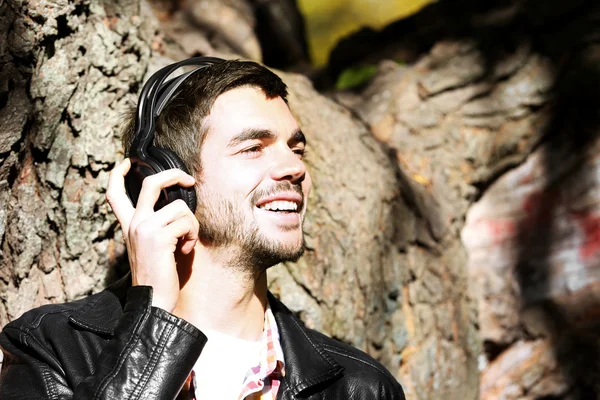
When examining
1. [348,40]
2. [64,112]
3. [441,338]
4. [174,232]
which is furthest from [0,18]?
[348,40]

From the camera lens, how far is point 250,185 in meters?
3.06

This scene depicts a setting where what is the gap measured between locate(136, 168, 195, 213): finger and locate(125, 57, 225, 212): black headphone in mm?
57

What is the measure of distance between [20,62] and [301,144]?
127 cm

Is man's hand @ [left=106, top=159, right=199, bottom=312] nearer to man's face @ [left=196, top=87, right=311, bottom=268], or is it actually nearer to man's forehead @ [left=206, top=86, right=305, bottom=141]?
man's face @ [left=196, top=87, right=311, bottom=268]

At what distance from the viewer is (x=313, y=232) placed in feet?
13.8

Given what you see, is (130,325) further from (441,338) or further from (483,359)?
(483,359)

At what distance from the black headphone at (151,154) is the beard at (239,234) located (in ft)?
0.46

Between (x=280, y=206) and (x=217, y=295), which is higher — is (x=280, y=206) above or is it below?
above

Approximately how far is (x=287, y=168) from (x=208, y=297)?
61cm

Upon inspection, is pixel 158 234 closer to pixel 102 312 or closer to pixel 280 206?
pixel 102 312

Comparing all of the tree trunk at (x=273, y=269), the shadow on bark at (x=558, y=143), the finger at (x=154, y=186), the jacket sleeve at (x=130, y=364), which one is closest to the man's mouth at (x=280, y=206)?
the finger at (x=154, y=186)

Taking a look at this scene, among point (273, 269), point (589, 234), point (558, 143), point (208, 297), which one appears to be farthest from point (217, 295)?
point (558, 143)

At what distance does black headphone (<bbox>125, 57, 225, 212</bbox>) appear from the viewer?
9.59ft

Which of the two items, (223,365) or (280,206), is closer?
(223,365)
